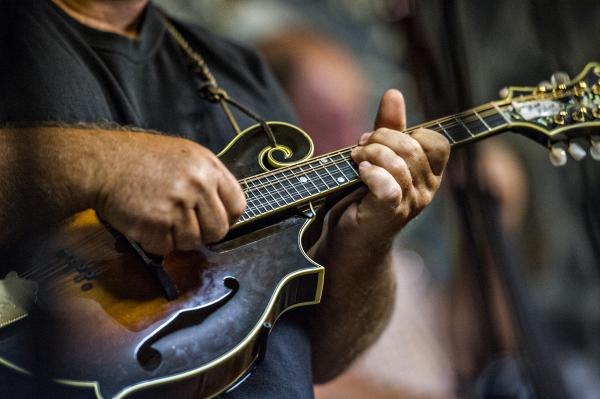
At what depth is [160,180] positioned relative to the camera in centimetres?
65

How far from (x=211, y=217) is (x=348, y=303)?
380 millimetres

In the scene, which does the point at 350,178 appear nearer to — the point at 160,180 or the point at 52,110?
the point at 160,180

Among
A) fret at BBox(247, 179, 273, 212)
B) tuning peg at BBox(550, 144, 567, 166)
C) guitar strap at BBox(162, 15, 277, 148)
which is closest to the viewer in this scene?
fret at BBox(247, 179, 273, 212)

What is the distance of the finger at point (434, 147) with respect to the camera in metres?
0.83

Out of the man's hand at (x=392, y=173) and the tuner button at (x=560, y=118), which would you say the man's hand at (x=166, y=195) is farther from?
the tuner button at (x=560, y=118)

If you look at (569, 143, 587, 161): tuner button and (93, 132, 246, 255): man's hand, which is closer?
(93, 132, 246, 255): man's hand

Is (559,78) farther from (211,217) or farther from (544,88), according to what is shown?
(211,217)

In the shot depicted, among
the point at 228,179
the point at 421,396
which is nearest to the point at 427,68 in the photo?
the point at 228,179

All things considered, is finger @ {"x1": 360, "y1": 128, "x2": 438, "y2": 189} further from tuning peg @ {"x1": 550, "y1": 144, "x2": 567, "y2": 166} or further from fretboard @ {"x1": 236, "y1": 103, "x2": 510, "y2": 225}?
tuning peg @ {"x1": 550, "y1": 144, "x2": 567, "y2": 166}

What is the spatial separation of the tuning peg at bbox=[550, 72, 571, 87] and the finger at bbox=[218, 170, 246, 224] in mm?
507

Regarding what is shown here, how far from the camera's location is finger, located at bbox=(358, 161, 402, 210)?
80cm

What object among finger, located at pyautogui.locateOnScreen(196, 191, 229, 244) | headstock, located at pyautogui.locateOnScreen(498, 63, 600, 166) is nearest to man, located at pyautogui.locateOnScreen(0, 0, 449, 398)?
finger, located at pyautogui.locateOnScreen(196, 191, 229, 244)

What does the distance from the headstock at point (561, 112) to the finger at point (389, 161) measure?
0.20 meters

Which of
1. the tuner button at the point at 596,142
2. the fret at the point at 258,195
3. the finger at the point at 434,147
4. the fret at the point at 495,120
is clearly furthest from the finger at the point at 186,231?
the tuner button at the point at 596,142
